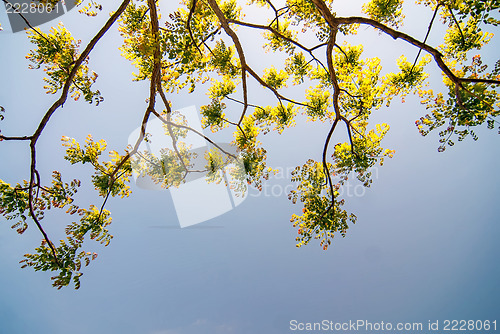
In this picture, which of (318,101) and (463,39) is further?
(318,101)

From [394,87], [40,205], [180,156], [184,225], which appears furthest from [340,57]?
[184,225]

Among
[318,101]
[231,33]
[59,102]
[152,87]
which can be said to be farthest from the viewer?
[318,101]

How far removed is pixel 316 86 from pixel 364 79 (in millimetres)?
1135

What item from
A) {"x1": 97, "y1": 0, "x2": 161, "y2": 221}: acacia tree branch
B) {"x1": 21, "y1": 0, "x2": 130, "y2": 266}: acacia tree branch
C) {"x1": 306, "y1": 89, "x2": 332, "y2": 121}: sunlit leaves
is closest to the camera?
{"x1": 21, "y1": 0, "x2": 130, "y2": 266}: acacia tree branch

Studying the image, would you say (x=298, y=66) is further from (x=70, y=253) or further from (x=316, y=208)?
(x=70, y=253)

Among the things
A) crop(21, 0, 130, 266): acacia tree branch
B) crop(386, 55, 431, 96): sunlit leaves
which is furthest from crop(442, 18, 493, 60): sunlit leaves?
crop(21, 0, 130, 266): acacia tree branch

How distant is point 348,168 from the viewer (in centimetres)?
505

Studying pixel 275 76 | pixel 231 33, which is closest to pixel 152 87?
pixel 231 33

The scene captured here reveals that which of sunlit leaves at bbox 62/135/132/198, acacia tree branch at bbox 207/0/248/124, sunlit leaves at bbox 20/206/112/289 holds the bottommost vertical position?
sunlit leaves at bbox 20/206/112/289

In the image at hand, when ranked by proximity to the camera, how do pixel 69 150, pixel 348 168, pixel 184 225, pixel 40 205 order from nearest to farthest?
pixel 40 205
pixel 69 150
pixel 348 168
pixel 184 225

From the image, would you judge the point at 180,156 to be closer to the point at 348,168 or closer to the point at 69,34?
the point at 69,34

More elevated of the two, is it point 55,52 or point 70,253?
point 55,52

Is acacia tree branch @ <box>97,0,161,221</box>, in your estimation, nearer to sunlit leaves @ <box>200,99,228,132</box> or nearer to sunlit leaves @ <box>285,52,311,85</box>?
sunlit leaves @ <box>200,99,228,132</box>

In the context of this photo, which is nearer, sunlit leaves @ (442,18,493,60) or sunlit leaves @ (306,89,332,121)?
sunlit leaves @ (442,18,493,60)
